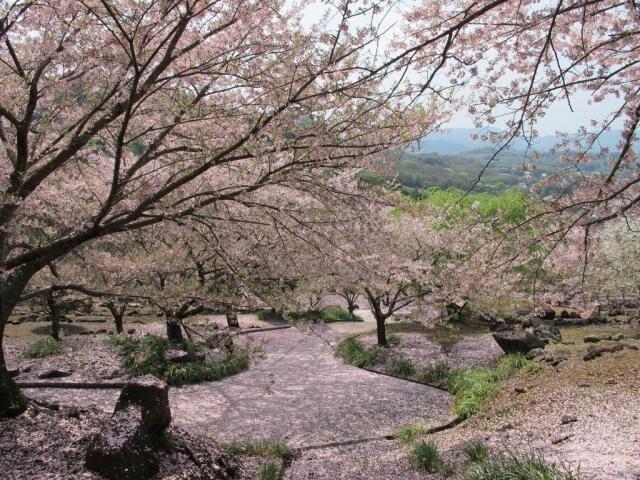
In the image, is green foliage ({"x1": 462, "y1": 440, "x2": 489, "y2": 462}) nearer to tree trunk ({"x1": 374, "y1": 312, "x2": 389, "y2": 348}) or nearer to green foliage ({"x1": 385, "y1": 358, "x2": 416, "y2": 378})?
green foliage ({"x1": 385, "y1": 358, "x2": 416, "y2": 378})

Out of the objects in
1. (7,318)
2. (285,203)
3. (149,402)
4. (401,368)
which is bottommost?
(401,368)

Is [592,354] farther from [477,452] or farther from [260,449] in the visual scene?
[260,449]

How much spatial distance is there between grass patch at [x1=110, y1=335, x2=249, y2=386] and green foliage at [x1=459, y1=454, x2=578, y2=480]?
6445mm

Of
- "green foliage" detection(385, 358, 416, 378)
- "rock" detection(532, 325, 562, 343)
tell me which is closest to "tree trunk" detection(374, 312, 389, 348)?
"green foliage" detection(385, 358, 416, 378)

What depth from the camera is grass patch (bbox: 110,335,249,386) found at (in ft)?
35.3

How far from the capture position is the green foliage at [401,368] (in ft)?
37.9

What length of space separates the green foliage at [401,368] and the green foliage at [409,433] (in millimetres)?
3852

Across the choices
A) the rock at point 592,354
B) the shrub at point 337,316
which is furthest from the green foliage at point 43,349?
the shrub at point 337,316

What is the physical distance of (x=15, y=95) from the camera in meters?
5.29

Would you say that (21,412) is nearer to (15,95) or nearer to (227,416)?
(15,95)

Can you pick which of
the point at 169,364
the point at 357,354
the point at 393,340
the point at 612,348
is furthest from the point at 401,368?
the point at 169,364

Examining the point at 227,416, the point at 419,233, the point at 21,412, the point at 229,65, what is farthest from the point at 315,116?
the point at 419,233

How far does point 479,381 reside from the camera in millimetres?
9758

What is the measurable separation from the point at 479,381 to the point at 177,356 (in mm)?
6894
